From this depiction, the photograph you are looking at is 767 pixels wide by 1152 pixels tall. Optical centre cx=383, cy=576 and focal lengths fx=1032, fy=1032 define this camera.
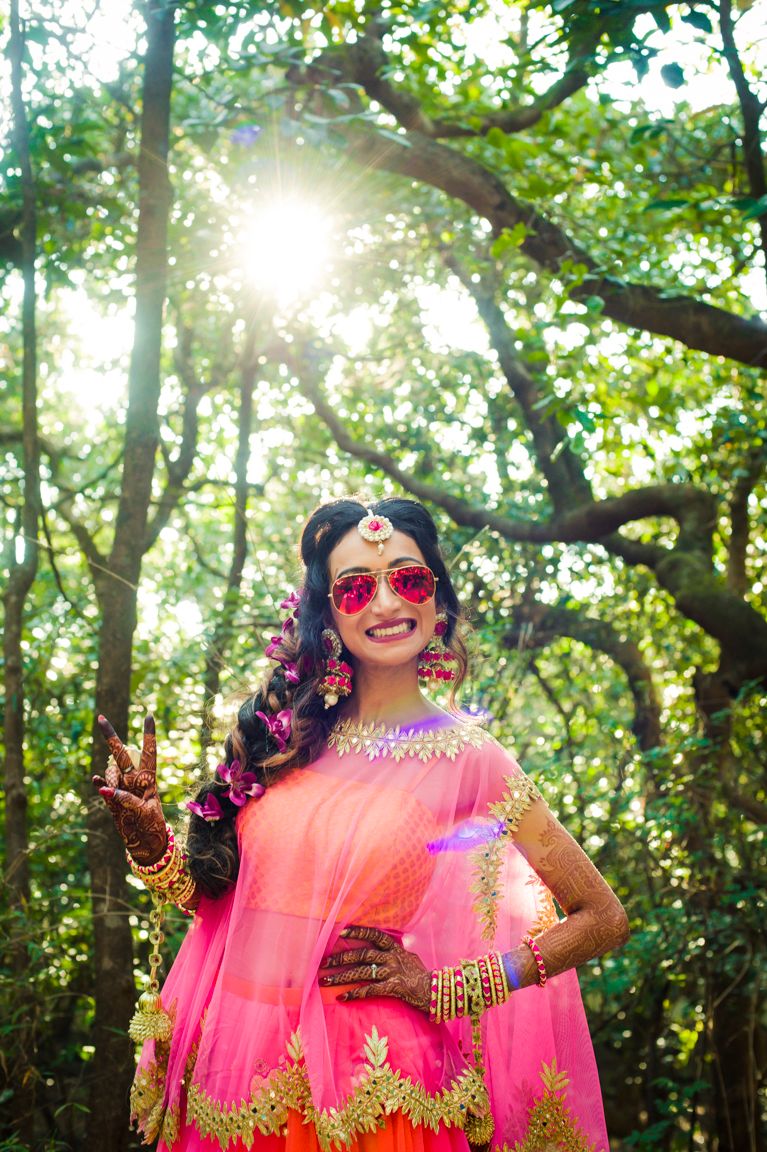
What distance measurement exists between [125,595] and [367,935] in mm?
1544

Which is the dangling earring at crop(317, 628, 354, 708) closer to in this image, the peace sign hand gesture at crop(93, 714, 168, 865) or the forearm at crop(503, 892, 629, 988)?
the peace sign hand gesture at crop(93, 714, 168, 865)

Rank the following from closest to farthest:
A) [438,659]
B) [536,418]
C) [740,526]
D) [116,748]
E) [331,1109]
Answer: [331,1109] → [116,748] → [438,659] → [740,526] → [536,418]

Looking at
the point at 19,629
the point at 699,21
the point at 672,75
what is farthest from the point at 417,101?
the point at 19,629

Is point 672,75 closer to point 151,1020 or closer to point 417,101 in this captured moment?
point 417,101

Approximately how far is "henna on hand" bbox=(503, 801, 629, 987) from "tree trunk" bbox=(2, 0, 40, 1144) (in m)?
1.86

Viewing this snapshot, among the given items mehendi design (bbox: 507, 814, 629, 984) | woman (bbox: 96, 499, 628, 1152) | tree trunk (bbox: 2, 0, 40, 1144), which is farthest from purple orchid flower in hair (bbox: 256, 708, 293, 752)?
tree trunk (bbox: 2, 0, 40, 1144)

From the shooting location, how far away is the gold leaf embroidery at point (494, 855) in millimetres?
2135

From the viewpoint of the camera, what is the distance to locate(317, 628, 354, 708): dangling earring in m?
2.41

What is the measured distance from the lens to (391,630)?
2.33 meters

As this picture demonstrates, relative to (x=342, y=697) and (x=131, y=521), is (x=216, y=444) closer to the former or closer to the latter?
(x=131, y=521)

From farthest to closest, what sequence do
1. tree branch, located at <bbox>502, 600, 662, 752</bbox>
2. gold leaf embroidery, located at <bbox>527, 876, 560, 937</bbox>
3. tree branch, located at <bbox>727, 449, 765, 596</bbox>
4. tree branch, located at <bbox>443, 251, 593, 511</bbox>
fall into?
tree branch, located at <bbox>502, 600, 662, 752</bbox> → tree branch, located at <bbox>443, 251, 593, 511</bbox> → tree branch, located at <bbox>727, 449, 765, 596</bbox> → gold leaf embroidery, located at <bbox>527, 876, 560, 937</bbox>

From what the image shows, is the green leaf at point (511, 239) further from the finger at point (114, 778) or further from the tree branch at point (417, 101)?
the finger at point (114, 778)

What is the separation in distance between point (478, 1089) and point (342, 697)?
0.89 meters

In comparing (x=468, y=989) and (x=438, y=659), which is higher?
(x=438, y=659)
